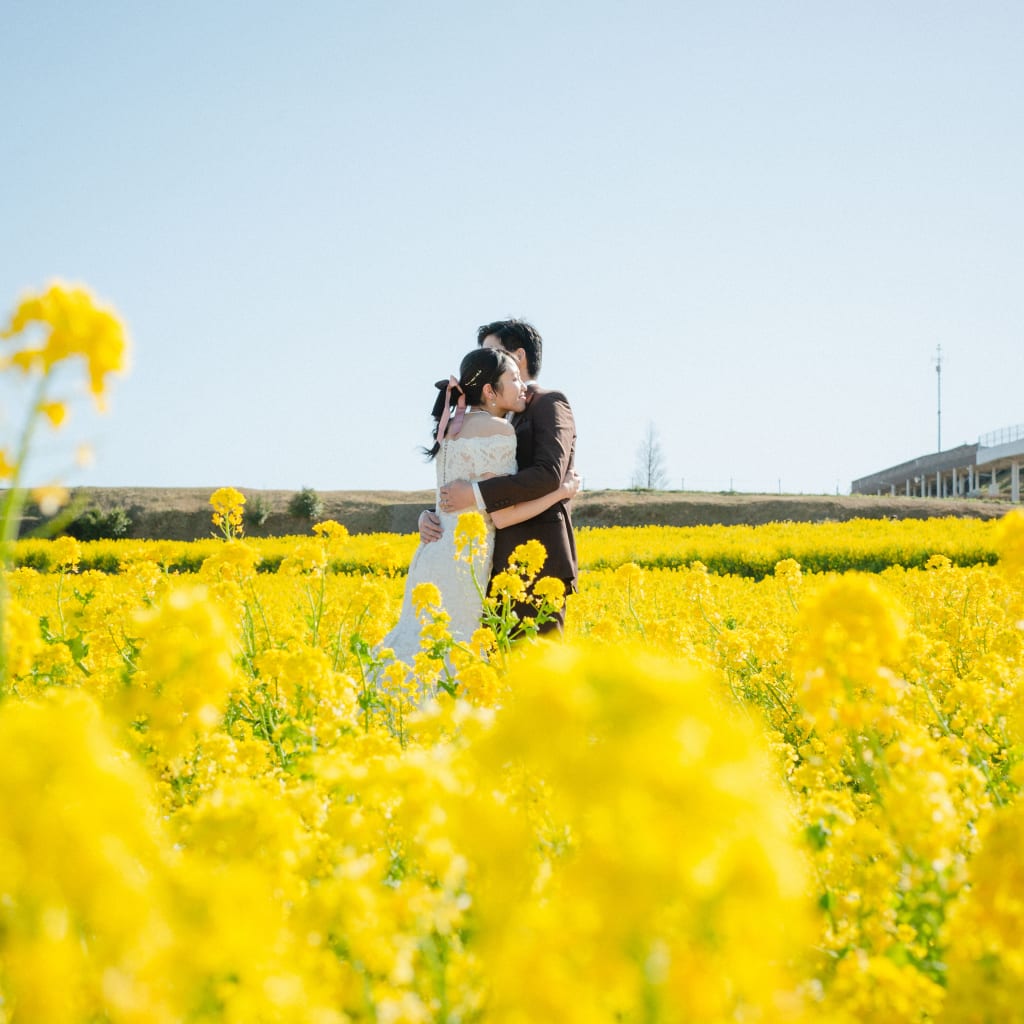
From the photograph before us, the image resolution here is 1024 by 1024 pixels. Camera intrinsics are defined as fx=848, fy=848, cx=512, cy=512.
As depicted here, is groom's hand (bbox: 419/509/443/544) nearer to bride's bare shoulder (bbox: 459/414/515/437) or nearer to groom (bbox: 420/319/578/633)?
A: groom (bbox: 420/319/578/633)

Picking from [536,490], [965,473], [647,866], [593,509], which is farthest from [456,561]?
[965,473]

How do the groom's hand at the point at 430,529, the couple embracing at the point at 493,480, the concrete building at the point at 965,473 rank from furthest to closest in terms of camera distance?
the concrete building at the point at 965,473 → the groom's hand at the point at 430,529 → the couple embracing at the point at 493,480

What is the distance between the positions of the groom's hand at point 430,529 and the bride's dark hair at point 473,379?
380 millimetres

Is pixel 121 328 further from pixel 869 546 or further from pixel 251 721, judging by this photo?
pixel 869 546

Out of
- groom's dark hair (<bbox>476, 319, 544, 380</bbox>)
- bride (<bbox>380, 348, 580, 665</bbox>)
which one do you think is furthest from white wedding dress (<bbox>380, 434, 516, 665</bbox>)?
groom's dark hair (<bbox>476, 319, 544, 380</bbox>)

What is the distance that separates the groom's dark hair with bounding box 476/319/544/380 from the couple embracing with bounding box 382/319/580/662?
19 cm

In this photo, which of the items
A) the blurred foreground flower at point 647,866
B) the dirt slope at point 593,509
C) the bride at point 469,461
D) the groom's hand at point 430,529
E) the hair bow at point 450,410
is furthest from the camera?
the dirt slope at point 593,509

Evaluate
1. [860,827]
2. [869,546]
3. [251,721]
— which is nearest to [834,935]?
[860,827]

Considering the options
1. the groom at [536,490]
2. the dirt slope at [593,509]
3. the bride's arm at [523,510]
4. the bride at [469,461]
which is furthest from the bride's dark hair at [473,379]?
the dirt slope at [593,509]

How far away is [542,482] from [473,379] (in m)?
0.83

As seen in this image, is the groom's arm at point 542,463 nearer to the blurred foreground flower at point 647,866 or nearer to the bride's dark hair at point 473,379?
the bride's dark hair at point 473,379

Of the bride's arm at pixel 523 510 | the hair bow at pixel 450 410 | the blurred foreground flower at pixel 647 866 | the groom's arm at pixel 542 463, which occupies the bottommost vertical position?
the blurred foreground flower at pixel 647 866

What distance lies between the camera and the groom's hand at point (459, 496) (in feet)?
15.5

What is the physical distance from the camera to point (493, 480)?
468 cm
